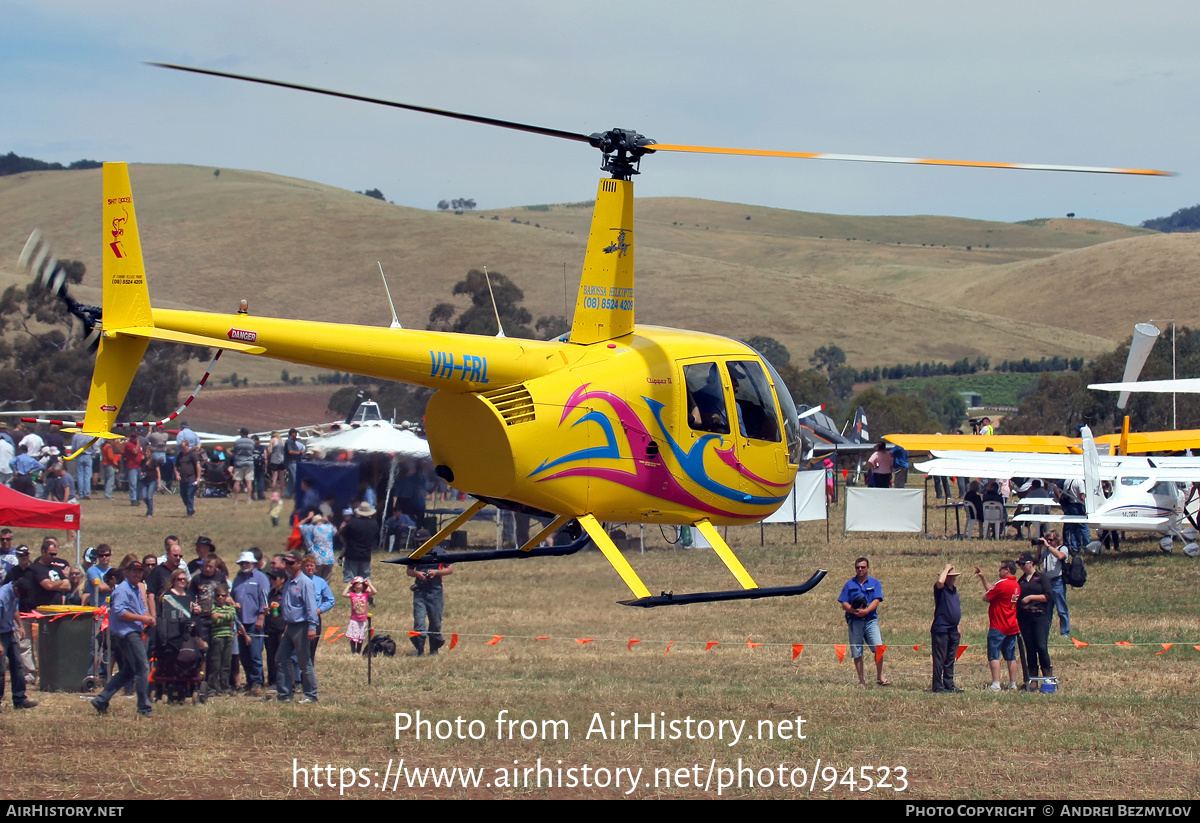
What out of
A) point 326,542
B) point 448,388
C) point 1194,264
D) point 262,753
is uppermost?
point 1194,264

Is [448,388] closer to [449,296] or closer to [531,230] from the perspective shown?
[449,296]

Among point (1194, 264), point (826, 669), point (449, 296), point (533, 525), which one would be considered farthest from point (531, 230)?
point (826, 669)

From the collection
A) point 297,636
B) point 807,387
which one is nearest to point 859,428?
point 807,387

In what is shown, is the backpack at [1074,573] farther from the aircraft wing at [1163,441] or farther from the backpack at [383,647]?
the aircraft wing at [1163,441]

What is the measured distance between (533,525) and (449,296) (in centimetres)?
7246

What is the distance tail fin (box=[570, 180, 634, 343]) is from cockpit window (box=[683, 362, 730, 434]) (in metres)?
0.73

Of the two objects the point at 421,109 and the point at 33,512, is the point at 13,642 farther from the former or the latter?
the point at 421,109

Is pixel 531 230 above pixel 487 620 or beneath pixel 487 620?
above

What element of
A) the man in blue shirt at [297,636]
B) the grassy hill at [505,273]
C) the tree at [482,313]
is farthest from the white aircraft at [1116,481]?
the grassy hill at [505,273]

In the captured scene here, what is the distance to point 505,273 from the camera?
3910 inches

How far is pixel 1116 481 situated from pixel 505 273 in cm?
7763

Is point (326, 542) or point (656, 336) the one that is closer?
point (656, 336)

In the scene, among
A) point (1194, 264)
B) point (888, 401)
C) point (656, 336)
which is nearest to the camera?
point (656, 336)

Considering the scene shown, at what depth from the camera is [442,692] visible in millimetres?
15766
